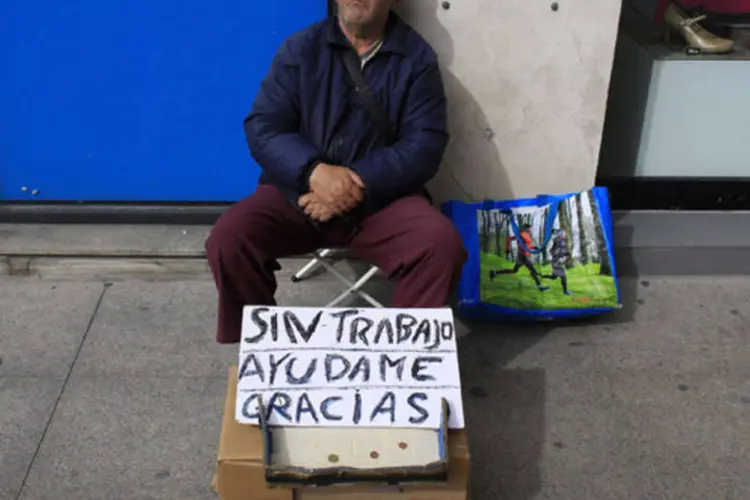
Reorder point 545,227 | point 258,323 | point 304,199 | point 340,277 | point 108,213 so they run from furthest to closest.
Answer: point 108,213 < point 545,227 < point 340,277 < point 304,199 < point 258,323

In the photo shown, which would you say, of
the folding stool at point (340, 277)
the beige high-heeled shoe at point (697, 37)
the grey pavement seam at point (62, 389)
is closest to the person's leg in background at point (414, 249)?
the folding stool at point (340, 277)

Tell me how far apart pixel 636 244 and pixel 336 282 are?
1373 millimetres

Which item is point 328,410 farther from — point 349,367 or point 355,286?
point 355,286

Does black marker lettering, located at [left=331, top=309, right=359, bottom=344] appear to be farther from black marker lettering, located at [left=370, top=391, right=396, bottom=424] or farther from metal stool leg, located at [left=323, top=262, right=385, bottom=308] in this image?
metal stool leg, located at [left=323, top=262, right=385, bottom=308]

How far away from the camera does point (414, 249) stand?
2.89 meters

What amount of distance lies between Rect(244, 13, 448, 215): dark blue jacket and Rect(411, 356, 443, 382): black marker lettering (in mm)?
781

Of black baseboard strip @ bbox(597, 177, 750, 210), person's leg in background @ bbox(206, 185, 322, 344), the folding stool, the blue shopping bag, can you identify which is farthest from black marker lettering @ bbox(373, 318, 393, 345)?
black baseboard strip @ bbox(597, 177, 750, 210)

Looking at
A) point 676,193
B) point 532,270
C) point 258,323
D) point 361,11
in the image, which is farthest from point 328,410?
point 676,193

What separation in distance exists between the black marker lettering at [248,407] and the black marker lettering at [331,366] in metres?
0.21

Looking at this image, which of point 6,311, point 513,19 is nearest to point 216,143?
point 6,311

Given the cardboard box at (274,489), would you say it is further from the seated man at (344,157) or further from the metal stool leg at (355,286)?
the metal stool leg at (355,286)

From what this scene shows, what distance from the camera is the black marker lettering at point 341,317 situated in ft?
8.03

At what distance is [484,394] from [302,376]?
1.00 m

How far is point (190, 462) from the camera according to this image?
110 inches
